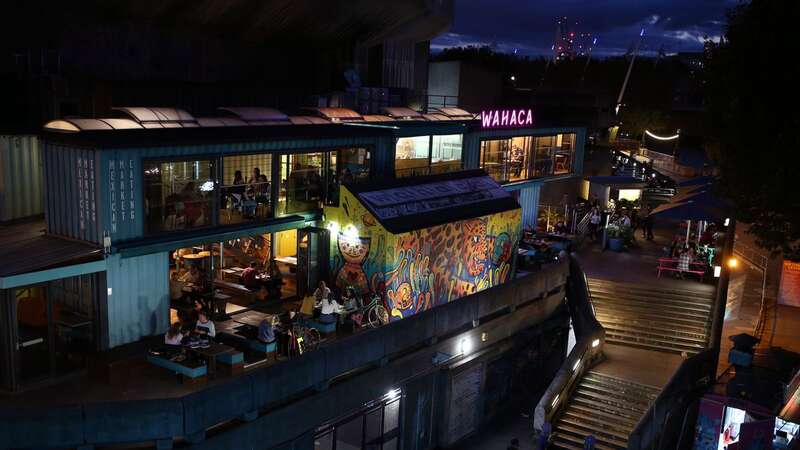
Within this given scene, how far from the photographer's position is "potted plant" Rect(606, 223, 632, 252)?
33562 mm

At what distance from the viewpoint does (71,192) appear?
16531mm

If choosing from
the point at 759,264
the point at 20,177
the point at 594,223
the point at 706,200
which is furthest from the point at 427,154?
the point at 759,264

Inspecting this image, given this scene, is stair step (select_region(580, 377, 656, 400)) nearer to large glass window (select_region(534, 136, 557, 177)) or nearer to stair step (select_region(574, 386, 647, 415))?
stair step (select_region(574, 386, 647, 415))

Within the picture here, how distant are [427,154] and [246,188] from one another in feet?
31.1

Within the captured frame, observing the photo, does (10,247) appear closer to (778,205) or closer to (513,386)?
(513,386)

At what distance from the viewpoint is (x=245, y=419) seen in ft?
48.1

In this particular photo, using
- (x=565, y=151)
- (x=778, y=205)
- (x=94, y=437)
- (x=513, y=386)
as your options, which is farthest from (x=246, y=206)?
(x=565, y=151)

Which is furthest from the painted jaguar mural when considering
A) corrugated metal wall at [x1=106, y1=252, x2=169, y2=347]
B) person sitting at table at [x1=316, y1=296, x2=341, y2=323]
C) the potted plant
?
the potted plant

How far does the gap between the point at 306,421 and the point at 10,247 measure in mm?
7930

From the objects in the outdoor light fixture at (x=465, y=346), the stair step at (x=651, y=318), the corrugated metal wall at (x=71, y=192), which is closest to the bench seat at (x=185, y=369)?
the corrugated metal wall at (x=71, y=192)

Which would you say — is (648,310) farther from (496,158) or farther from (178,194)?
(178,194)

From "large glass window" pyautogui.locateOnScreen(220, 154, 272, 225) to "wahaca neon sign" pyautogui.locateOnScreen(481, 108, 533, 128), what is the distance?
39.6ft

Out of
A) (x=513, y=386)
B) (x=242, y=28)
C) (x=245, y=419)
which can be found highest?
(x=242, y=28)

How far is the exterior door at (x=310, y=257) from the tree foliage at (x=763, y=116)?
14658 millimetres
